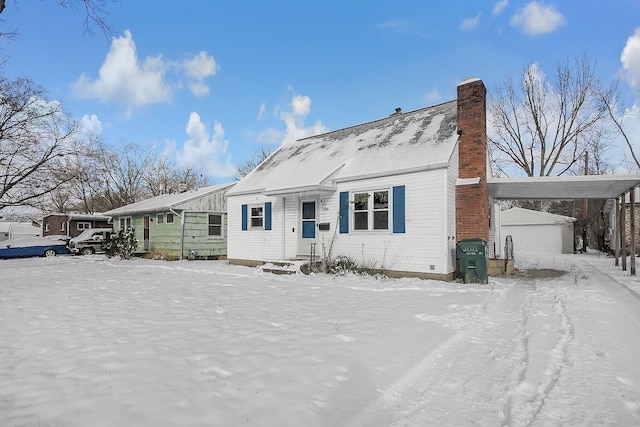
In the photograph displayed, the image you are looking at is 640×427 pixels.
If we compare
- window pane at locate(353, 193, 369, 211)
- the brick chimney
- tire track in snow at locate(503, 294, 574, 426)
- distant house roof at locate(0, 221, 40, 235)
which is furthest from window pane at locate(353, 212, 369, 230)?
distant house roof at locate(0, 221, 40, 235)

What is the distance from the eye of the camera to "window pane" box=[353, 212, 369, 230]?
1098 cm

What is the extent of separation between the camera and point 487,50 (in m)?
11.5

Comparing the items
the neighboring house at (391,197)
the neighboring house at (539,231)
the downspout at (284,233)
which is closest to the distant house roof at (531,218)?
the neighboring house at (539,231)

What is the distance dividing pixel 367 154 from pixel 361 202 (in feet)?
6.72

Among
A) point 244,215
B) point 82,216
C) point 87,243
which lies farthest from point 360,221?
point 82,216

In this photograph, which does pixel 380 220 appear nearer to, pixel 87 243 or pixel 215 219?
pixel 215 219

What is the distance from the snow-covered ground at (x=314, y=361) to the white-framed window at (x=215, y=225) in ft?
38.8

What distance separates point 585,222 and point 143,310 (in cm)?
2974

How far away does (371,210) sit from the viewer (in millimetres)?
10852

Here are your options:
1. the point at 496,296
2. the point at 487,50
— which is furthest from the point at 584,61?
the point at 496,296

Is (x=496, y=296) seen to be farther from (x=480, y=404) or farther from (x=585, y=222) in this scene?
(x=585, y=222)

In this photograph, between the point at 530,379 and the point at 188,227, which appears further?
the point at 188,227

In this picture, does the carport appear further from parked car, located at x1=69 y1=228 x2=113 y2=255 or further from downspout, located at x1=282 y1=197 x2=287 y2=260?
parked car, located at x1=69 y1=228 x2=113 y2=255

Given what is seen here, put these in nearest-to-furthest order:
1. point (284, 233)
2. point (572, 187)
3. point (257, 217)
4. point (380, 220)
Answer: point (380, 220) → point (572, 187) → point (284, 233) → point (257, 217)
